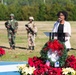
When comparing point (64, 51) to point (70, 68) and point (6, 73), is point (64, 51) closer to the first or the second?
point (70, 68)

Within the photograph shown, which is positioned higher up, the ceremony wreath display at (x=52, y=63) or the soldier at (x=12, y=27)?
the ceremony wreath display at (x=52, y=63)

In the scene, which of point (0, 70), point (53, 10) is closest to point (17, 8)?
point (53, 10)

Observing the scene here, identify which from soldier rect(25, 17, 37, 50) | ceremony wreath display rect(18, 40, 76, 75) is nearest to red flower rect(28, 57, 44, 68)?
ceremony wreath display rect(18, 40, 76, 75)

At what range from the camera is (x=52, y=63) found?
7391 millimetres

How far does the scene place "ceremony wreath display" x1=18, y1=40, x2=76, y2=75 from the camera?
7.18 metres

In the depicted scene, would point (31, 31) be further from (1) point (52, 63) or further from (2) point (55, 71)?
(2) point (55, 71)

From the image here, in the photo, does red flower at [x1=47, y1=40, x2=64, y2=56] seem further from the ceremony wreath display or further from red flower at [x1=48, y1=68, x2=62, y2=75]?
red flower at [x1=48, y1=68, x2=62, y2=75]

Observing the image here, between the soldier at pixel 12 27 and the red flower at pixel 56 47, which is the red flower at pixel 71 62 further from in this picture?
the soldier at pixel 12 27

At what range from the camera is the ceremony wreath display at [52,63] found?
7176 mm

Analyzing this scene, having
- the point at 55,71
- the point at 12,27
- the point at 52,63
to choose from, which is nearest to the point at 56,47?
the point at 52,63

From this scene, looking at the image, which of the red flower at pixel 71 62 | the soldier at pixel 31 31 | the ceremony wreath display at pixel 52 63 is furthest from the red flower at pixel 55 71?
the soldier at pixel 31 31

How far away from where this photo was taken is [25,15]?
5041 cm

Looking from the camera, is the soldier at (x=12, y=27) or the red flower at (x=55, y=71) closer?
the red flower at (x=55, y=71)

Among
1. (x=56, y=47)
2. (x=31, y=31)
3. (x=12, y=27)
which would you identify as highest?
(x=56, y=47)
